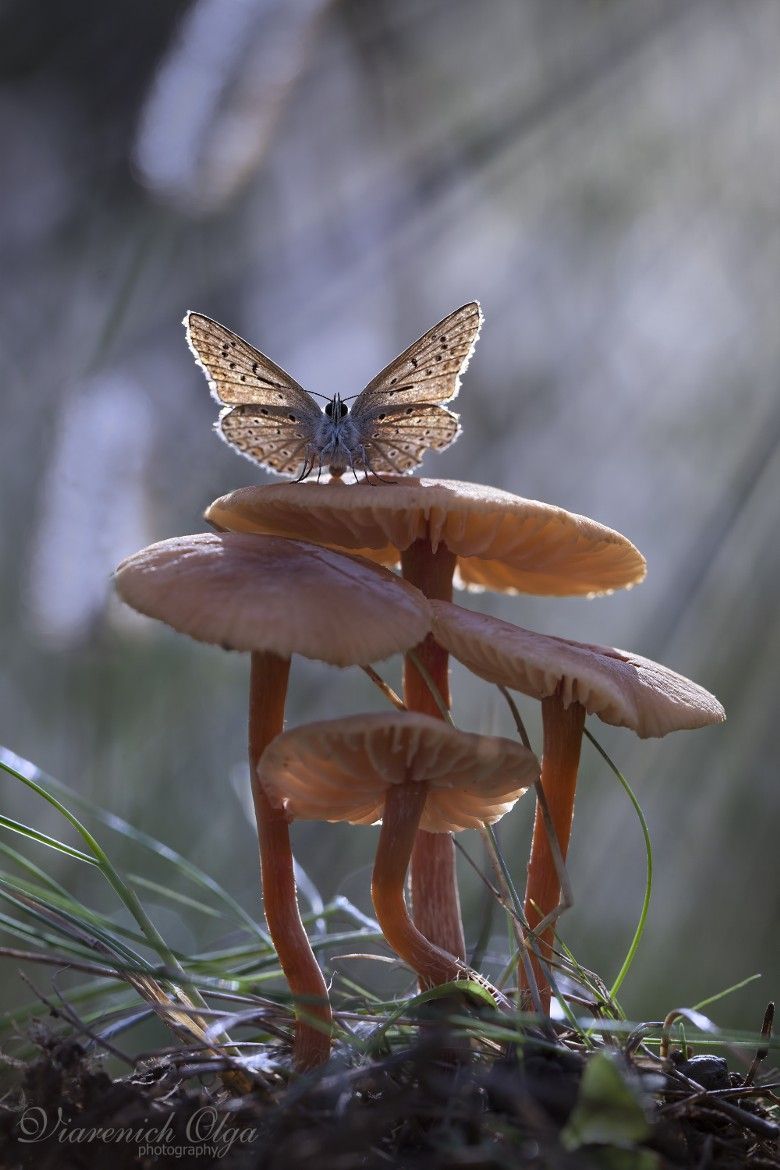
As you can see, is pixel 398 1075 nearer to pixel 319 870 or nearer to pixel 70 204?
pixel 319 870

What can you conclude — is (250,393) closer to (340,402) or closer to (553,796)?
(340,402)

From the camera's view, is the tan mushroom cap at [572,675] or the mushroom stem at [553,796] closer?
the tan mushroom cap at [572,675]

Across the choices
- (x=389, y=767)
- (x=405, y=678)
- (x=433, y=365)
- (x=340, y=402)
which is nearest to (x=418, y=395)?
(x=433, y=365)

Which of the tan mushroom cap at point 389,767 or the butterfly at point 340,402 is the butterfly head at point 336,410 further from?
the tan mushroom cap at point 389,767

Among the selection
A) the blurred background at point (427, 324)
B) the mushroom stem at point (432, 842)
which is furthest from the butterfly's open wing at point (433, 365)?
the blurred background at point (427, 324)

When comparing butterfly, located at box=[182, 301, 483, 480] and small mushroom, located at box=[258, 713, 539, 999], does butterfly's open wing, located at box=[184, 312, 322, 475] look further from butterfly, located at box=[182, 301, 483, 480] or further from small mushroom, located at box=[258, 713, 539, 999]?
small mushroom, located at box=[258, 713, 539, 999]

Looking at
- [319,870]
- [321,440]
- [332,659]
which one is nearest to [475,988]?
[332,659]

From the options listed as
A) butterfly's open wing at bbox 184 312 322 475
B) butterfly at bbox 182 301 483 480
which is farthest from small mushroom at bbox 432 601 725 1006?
butterfly's open wing at bbox 184 312 322 475
